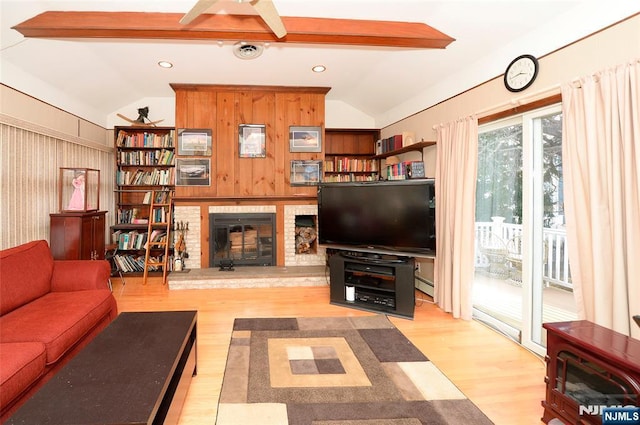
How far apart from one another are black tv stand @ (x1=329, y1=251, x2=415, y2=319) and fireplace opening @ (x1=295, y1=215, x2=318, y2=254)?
127 centimetres

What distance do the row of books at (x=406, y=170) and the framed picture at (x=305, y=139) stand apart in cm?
116

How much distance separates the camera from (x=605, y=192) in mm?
2027

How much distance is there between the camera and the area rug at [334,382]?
1843 mm

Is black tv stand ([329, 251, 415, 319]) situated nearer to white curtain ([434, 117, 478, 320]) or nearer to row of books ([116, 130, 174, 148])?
white curtain ([434, 117, 478, 320])

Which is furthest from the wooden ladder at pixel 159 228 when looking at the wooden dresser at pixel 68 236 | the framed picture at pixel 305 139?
the framed picture at pixel 305 139

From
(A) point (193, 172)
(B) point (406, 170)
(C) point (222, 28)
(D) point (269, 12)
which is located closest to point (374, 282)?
(B) point (406, 170)

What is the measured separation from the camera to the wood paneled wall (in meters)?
4.73

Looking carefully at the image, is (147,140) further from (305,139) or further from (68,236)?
(305,139)

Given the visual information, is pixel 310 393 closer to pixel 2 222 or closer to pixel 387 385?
pixel 387 385

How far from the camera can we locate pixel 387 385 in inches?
84.4

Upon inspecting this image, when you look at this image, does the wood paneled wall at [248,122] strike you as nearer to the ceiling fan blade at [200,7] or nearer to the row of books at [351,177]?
the row of books at [351,177]

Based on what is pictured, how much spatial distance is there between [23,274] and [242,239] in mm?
2683

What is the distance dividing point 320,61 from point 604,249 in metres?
3.39

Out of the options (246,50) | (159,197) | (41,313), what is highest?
(246,50)
